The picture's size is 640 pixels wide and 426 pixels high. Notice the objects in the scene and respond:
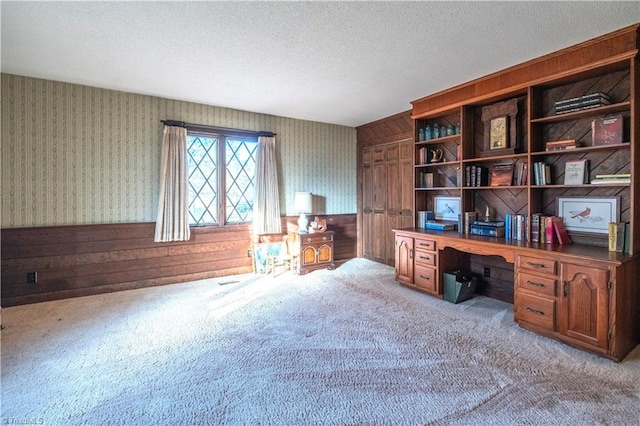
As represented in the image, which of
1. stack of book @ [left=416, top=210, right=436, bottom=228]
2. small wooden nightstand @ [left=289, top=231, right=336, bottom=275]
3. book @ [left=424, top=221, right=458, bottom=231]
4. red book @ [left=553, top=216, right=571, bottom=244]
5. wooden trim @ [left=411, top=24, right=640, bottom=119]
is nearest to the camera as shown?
wooden trim @ [left=411, top=24, right=640, bottom=119]

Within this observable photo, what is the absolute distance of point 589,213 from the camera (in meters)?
2.80

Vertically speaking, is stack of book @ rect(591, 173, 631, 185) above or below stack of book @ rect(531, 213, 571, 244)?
above

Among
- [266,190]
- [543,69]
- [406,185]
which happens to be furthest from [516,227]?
[266,190]

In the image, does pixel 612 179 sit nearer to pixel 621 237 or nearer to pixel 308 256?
pixel 621 237

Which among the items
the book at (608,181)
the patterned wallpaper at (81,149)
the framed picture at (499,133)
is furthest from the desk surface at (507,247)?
the patterned wallpaper at (81,149)

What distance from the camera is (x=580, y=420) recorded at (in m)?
1.63

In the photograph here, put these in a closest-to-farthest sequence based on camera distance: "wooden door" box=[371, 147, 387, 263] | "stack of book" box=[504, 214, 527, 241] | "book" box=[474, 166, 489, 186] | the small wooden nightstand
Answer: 1. "stack of book" box=[504, 214, 527, 241]
2. "book" box=[474, 166, 489, 186]
3. the small wooden nightstand
4. "wooden door" box=[371, 147, 387, 263]

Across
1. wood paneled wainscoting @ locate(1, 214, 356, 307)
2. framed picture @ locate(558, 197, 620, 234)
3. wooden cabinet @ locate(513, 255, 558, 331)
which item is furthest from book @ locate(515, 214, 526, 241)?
wood paneled wainscoting @ locate(1, 214, 356, 307)

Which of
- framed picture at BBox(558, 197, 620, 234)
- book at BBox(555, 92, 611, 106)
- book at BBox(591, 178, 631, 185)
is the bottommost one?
framed picture at BBox(558, 197, 620, 234)

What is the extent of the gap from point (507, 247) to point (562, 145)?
42.8 inches

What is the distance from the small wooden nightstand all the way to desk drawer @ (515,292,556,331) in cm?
270

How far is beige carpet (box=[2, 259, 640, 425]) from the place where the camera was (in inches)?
66.7

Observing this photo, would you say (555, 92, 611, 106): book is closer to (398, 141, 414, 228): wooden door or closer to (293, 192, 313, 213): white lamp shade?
(398, 141, 414, 228): wooden door

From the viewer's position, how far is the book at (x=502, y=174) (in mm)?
3279
